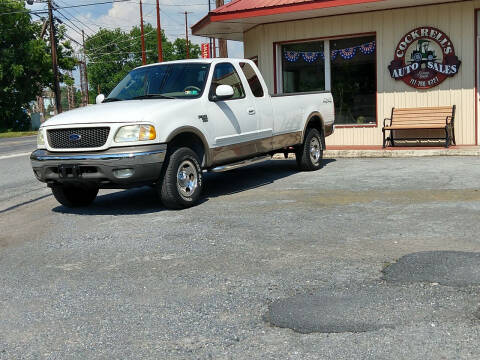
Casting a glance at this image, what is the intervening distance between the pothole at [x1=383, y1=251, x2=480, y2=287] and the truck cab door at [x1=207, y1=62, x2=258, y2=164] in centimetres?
405

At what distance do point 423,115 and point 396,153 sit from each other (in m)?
1.72

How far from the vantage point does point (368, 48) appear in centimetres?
1496

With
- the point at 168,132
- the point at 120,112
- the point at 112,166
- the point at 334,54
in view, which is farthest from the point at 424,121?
the point at 112,166

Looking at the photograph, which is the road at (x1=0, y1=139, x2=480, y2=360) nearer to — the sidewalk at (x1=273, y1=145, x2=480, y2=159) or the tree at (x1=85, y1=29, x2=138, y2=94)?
the sidewalk at (x1=273, y1=145, x2=480, y2=159)

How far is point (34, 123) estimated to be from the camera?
51.8 meters

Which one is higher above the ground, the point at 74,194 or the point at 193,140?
the point at 193,140

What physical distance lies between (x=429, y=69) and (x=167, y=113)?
8.73 metres

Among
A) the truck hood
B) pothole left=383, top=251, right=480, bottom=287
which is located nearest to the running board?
the truck hood

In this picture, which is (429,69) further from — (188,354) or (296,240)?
(188,354)

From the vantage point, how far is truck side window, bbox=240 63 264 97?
9617 millimetres

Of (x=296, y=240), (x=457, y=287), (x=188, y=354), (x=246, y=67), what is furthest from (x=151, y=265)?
(x=246, y=67)

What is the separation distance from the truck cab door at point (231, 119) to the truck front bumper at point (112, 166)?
4.08 ft

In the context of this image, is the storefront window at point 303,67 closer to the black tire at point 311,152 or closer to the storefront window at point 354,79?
the storefront window at point 354,79

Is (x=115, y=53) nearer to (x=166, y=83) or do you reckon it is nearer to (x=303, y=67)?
(x=303, y=67)
